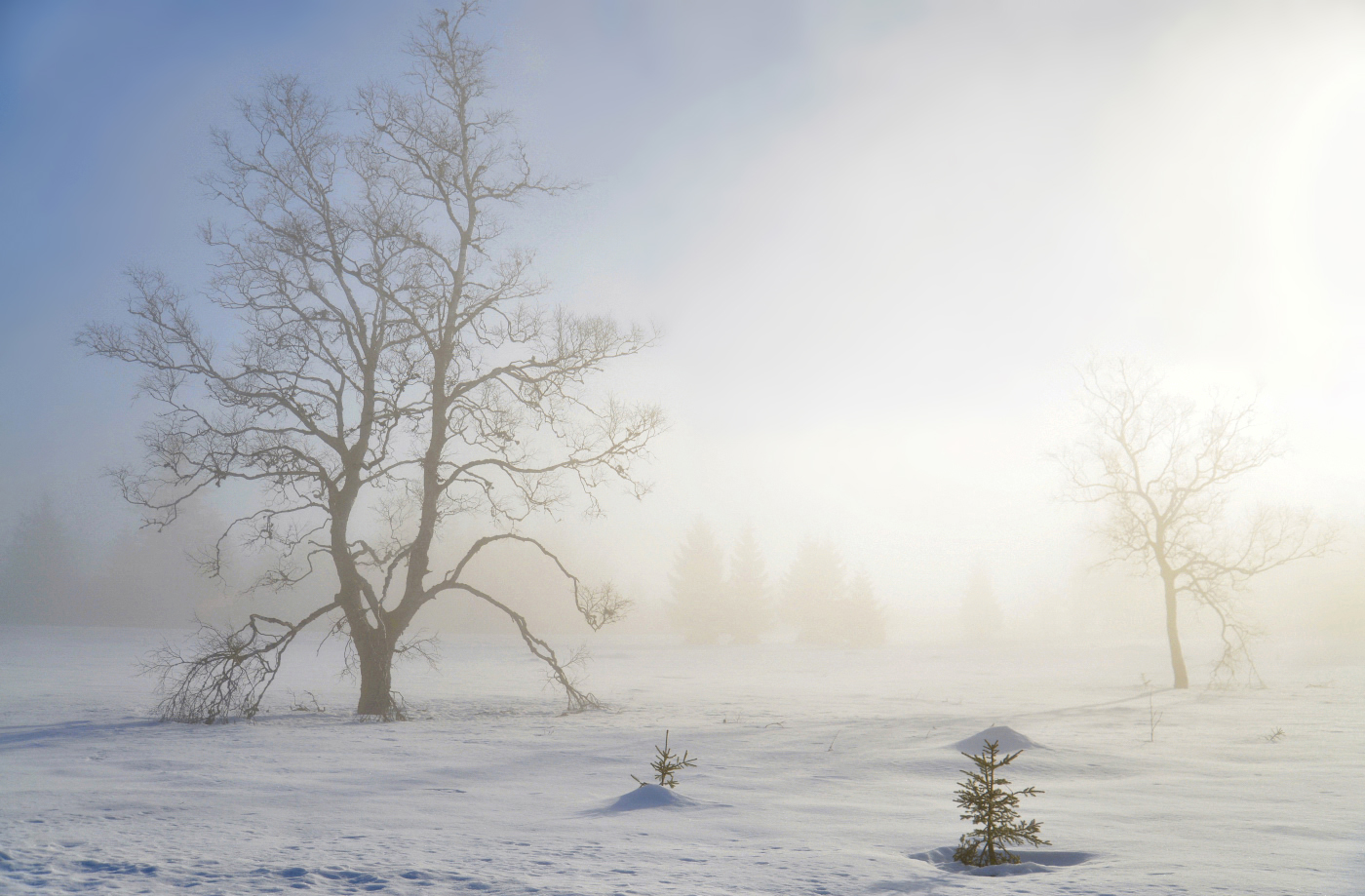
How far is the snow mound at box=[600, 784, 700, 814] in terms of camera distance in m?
8.17

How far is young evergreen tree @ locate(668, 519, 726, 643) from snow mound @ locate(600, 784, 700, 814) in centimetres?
5349

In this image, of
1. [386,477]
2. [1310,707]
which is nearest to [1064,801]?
[386,477]

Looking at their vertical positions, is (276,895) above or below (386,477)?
below

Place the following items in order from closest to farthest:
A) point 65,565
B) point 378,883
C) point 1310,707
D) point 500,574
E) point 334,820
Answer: point 378,883 < point 334,820 < point 1310,707 < point 65,565 < point 500,574

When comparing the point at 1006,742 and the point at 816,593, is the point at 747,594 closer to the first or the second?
the point at 816,593

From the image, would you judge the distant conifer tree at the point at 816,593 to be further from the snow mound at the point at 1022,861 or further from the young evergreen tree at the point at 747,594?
the snow mound at the point at 1022,861

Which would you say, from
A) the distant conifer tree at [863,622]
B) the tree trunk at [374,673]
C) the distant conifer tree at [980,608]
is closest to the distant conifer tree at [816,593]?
the distant conifer tree at [863,622]

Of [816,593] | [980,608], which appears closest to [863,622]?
[816,593]

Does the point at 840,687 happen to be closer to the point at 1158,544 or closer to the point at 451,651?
the point at 1158,544

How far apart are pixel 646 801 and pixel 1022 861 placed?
12.0 feet

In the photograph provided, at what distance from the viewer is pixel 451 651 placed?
4650 cm

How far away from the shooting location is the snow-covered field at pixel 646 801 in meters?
5.52

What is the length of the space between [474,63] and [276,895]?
17500mm

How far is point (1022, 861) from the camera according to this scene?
632 cm
